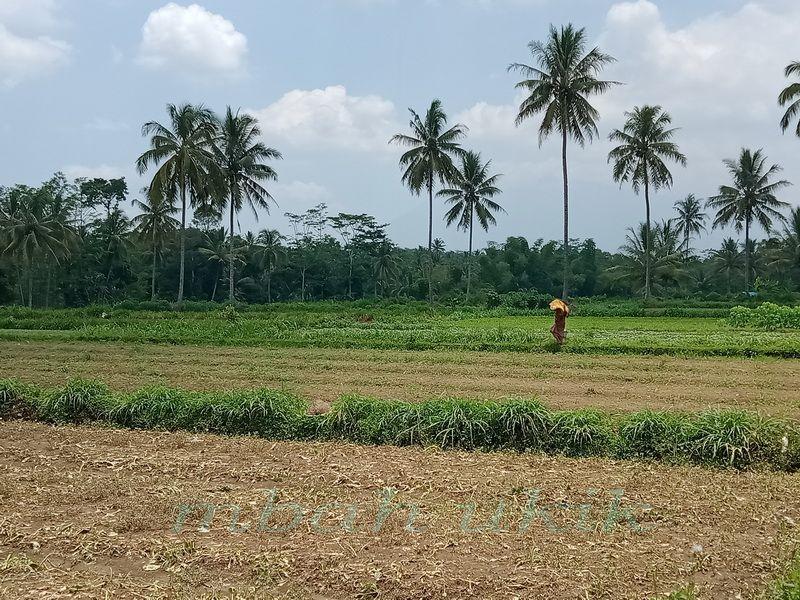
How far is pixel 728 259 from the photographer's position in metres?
55.5

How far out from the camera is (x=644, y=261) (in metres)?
43.4

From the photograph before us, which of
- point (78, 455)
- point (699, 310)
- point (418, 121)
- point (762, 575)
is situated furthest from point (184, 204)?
point (762, 575)

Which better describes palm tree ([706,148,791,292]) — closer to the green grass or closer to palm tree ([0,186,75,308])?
the green grass

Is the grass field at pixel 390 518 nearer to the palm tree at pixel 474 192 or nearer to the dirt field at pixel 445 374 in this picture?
the dirt field at pixel 445 374

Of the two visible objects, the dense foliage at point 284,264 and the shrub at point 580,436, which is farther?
the dense foliage at point 284,264

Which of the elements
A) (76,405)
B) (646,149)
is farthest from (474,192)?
(76,405)

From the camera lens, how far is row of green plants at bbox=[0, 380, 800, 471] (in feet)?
22.8

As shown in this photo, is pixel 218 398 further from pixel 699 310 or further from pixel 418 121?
pixel 418 121

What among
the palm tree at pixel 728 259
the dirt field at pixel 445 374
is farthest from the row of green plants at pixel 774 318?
the palm tree at pixel 728 259

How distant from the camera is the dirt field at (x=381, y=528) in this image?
4086 mm

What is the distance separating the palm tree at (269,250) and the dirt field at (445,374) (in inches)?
1348

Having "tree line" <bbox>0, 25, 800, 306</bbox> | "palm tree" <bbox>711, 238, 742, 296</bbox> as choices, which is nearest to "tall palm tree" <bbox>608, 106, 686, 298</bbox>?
"tree line" <bbox>0, 25, 800, 306</bbox>

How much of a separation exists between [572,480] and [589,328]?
60.8ft

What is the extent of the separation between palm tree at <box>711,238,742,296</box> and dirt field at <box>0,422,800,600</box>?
54.9m
